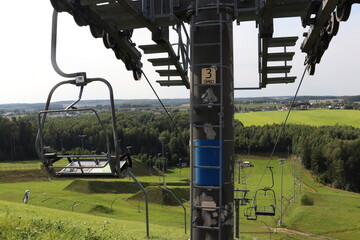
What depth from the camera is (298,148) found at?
12194cm

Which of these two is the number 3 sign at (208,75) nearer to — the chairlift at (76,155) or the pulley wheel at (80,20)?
the chairlift at (76,155)

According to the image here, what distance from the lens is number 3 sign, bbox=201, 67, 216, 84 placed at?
667cm

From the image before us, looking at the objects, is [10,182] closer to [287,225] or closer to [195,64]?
[287,225]

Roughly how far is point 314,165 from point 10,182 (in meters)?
90.7

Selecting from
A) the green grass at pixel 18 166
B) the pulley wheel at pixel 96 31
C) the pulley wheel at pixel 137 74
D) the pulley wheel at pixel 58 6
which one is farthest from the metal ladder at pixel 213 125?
the green grass at pixel 18 166

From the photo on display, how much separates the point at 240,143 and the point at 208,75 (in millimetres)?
132420

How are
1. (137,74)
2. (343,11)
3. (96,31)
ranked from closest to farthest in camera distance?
(343,11), (96,31), (137,74)

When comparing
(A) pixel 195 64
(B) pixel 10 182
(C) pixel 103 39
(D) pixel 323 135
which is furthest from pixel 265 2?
(D) pixel 323 135

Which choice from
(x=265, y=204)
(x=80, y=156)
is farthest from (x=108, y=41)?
(x=265, y=204)

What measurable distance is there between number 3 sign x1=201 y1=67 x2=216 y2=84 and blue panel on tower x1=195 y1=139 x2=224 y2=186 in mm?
1290

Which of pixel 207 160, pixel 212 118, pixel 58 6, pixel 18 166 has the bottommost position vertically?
pixel 18 166

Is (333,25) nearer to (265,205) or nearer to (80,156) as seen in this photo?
(80,156)

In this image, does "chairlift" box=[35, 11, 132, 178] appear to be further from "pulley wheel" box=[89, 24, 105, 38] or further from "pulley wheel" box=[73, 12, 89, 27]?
"pulley wheel" box=[89, 24, 105, 38]

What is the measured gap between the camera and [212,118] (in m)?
6.68
